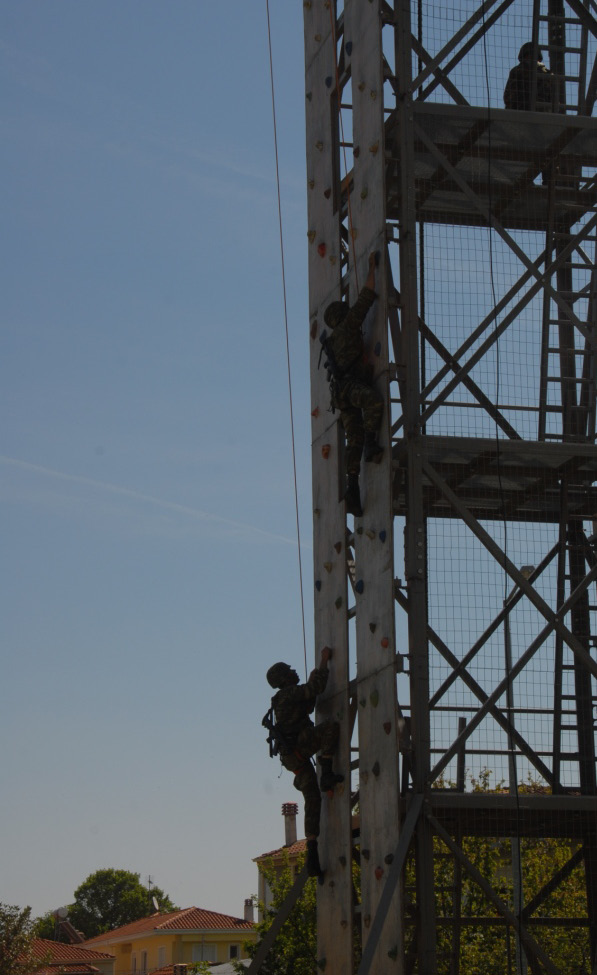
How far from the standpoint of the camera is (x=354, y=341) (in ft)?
46.1

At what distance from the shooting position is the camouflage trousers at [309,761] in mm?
14086

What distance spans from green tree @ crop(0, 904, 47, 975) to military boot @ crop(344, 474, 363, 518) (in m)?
32.2

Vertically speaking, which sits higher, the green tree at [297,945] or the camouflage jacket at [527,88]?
→ the camouflage jacket at [527,88]

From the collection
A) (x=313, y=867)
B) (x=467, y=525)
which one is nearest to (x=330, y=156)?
(x=467, y=525)

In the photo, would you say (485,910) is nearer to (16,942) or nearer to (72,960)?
(16,942)

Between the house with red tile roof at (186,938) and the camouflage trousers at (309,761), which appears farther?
the house with red tile roof at (186,938)

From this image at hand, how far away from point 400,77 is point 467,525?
437 centimetres

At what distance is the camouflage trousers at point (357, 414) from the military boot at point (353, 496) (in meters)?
0.08

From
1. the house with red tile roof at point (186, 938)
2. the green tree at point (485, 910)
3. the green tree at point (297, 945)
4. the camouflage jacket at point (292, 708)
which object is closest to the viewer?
the camouflage jacket at point (292, 708)

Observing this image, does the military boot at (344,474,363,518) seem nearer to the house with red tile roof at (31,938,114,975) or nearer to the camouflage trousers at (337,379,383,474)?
the camouflage trousers at (337,379,383,474)

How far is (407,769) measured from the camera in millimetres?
13164

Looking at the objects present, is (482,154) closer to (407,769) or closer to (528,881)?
(407,769)

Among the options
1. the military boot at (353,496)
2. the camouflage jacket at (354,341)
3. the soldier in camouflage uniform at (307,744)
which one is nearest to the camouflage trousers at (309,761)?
the soldier in camouflage uniform at (307,744)

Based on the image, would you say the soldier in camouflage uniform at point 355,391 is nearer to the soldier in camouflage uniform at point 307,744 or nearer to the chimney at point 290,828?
the soldier in camouflage uniform at point 307,744
